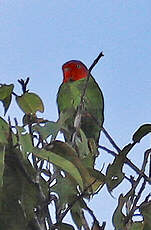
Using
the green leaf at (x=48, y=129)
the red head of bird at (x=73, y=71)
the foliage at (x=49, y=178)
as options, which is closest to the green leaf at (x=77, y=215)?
the foliage at (x=49, y=178)

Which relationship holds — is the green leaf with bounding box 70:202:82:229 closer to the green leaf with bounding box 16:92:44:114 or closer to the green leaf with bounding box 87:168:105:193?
the green leaf with bounding box 87:168:105:193

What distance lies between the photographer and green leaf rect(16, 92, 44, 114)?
2.45 feet

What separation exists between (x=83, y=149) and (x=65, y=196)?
153mm

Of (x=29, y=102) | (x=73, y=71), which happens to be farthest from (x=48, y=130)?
(x=73, y=71)

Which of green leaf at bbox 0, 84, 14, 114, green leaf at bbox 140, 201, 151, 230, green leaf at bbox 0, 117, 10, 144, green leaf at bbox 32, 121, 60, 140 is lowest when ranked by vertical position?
green leaf at bbox 140, 201, 151, 230

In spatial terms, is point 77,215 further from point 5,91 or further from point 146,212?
point 5,91

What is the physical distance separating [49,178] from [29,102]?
0.14 meters

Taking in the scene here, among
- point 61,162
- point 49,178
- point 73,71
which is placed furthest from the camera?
point 73,71

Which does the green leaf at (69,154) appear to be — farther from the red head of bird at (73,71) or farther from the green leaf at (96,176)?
the red head of bird at (73,71)

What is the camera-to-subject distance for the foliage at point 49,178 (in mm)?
567

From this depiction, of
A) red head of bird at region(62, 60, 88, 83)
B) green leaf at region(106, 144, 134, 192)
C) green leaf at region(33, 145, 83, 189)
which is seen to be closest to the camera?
green leaf at region(33, 145, 83, 189)

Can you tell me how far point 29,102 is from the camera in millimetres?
753

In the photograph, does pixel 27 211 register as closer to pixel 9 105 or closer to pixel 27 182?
pixel 27 182

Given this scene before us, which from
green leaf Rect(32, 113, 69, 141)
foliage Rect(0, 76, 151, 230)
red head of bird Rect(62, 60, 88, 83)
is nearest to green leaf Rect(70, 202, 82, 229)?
foliage Rect(0, 76, 151, 230)
